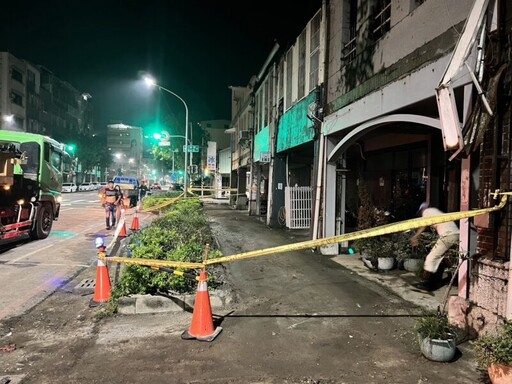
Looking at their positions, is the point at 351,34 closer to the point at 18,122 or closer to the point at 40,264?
the point at 40,264

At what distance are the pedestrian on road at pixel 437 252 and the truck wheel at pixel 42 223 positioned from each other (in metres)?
10.7

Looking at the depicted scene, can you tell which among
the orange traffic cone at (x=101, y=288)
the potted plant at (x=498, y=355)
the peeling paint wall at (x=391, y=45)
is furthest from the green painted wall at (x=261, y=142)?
the potted plant at (x=498, y=355)

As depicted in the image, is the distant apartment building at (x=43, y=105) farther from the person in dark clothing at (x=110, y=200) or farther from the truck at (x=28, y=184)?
the truck at (x=28, y=184)

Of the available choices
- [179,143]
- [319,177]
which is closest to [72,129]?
[179,143]

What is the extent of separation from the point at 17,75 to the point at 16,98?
3198 mm

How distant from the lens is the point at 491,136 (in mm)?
4523

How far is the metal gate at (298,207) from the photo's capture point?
1462 centimetres

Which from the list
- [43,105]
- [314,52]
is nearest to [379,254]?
[314,52]

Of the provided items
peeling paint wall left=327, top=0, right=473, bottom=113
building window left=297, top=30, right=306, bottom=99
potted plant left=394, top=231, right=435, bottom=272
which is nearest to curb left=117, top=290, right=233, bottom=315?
potted plant left=394, top=231, right=435, bottom=272

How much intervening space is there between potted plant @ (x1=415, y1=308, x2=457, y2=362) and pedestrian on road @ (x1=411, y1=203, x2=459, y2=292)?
2.31 metres

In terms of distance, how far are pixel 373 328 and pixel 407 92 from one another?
157 inches

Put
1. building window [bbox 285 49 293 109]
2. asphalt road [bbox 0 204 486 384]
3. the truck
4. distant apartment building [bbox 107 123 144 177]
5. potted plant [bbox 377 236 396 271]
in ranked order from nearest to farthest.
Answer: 1. asphalt road [bbox 0 204 486 384]
2. potted plant [bbox 377 236 396 271]
3. the truck
4. building window [bbox 285 49 293 109]
5. distant apartment building [bbox 107 123 144 177]

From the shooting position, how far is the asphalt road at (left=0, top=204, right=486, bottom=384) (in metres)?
3.83

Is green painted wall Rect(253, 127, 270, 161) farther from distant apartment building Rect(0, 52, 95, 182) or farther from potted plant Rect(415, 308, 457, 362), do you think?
distant apartment building Rect(0, 52, 95, 182)
